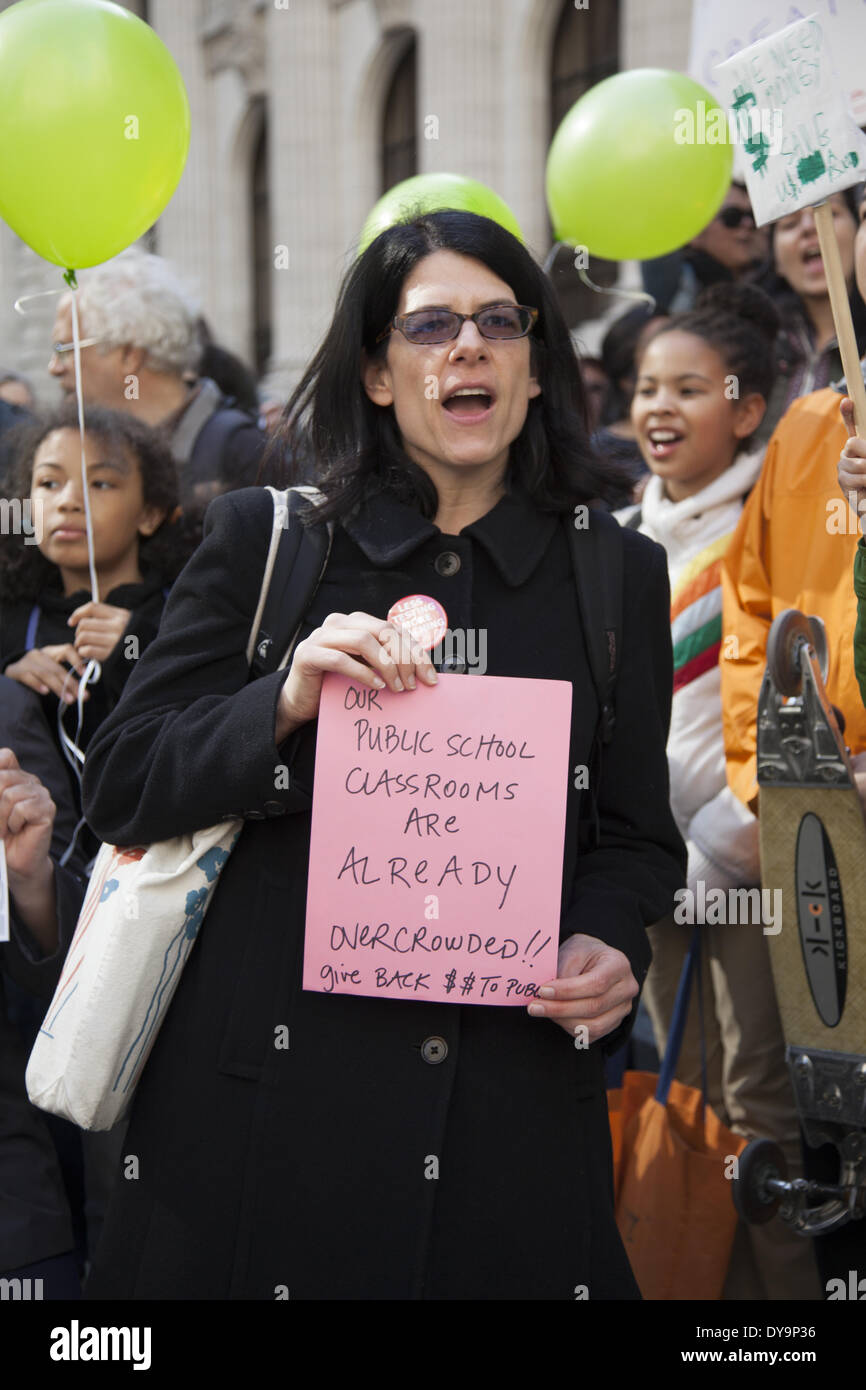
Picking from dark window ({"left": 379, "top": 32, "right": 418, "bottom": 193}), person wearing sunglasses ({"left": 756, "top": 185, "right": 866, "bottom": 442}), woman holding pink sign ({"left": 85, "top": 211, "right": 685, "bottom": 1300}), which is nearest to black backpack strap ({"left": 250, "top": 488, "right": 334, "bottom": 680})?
woman holding pink sign ({"left": 85, "top": 211, "right": 685, "bottom": 1300})

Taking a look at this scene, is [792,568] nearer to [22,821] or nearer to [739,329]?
[739,329]

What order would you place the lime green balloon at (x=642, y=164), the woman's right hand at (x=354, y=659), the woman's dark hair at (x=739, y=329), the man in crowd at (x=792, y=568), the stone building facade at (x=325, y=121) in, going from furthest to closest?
the stone building facade at (x=325, y=121)
the lime green balloon at (x=642, y=164)
the woman's dark hair at (x=739, y=329)
the man in crowd at (x=792, y=568)
the woman's right hand at (x=354, y=659)

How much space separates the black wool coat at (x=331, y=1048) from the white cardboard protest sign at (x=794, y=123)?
783 mm

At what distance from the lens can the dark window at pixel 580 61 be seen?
12539mm

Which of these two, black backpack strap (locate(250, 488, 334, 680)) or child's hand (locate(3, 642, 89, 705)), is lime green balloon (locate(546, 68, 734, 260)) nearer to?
child's hand (locate(3, 642, 89, 705))

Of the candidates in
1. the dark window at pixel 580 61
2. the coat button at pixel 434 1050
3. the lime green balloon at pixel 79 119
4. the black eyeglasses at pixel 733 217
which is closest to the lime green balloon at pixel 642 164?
the black eyeglasses at pixel 733 217

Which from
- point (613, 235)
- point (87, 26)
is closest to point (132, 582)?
point (87, 26)

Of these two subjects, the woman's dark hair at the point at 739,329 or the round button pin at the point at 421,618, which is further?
the woman's dark hair at the point at 739,329

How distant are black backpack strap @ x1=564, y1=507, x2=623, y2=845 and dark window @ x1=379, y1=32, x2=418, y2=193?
47.4 ft

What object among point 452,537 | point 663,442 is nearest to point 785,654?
point 452,537

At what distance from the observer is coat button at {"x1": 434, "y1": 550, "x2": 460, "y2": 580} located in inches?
84.8

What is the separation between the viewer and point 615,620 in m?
2.15

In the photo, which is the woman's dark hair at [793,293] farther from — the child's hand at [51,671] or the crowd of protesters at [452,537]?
the child's hand at [51,671]

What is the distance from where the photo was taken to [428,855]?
6.61 ft
